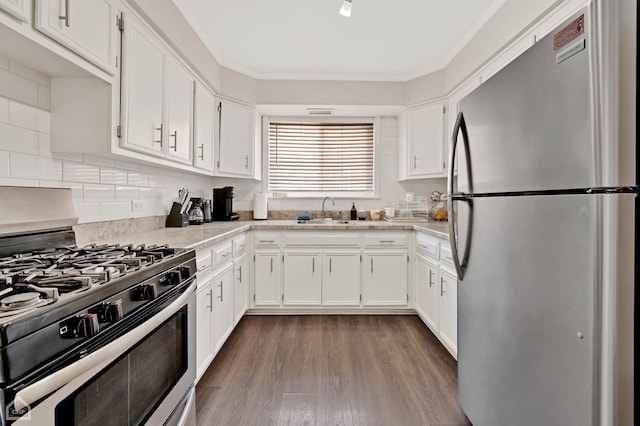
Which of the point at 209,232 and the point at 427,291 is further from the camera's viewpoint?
the point at 427,291

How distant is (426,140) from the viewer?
3252 millimetres

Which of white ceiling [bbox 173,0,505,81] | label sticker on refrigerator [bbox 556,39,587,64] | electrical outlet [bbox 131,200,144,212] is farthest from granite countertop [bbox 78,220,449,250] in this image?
white ceiling [bbox 173,0,505,81]

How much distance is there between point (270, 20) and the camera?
2406 millimetres

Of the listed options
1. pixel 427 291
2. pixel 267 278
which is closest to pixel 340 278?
pixel 267 278

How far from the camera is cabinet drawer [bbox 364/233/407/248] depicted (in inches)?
121

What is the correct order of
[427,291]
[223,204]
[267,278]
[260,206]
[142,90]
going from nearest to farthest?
[142,90] → [427,291] → [267,278] → [223,204] → [260,206]

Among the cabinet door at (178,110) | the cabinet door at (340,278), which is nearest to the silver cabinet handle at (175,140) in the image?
the cabinet door at (178,110)

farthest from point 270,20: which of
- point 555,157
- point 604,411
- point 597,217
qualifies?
point 604,411

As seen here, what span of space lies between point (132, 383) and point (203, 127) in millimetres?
2239

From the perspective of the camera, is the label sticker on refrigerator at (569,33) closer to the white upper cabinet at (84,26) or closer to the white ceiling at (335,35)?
the white ceiling at (335,35)

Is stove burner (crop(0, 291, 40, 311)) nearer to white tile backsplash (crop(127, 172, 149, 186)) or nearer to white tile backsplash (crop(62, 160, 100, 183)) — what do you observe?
white tile backsplash (crop(62, 160, 100, 183))

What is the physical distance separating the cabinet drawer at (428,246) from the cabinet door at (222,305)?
5.25ft

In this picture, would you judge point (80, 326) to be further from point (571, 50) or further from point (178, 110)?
point (178, 110)

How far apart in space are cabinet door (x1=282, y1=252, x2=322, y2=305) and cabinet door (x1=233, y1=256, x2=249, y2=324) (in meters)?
0.36
